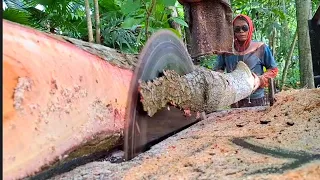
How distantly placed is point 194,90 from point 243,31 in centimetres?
216

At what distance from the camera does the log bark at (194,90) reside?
2.07 m

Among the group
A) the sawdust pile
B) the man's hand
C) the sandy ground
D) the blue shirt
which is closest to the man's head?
the blue shirt

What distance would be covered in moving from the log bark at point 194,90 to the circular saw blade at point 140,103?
5 cm

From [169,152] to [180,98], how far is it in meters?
0.57

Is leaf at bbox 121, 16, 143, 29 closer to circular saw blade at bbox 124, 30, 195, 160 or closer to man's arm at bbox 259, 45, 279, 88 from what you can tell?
circular saw blade at bbox 124, 30, 195, 160

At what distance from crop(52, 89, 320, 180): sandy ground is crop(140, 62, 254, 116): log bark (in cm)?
24

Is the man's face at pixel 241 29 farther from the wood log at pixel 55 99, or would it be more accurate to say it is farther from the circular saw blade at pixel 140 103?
the wood log at pixel 55 99

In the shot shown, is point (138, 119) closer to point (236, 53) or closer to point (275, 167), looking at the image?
point (275, 167)

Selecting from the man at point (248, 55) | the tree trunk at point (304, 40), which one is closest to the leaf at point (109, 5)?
the man at point (248, 55)

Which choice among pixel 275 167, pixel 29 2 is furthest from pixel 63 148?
pixel 29 2

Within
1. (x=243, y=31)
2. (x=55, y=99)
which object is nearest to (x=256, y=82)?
(x=243, y=31)

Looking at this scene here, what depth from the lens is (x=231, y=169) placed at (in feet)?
4.71

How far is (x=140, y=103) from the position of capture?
79.9 inches

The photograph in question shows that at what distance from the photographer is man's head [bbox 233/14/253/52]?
4.41 m
